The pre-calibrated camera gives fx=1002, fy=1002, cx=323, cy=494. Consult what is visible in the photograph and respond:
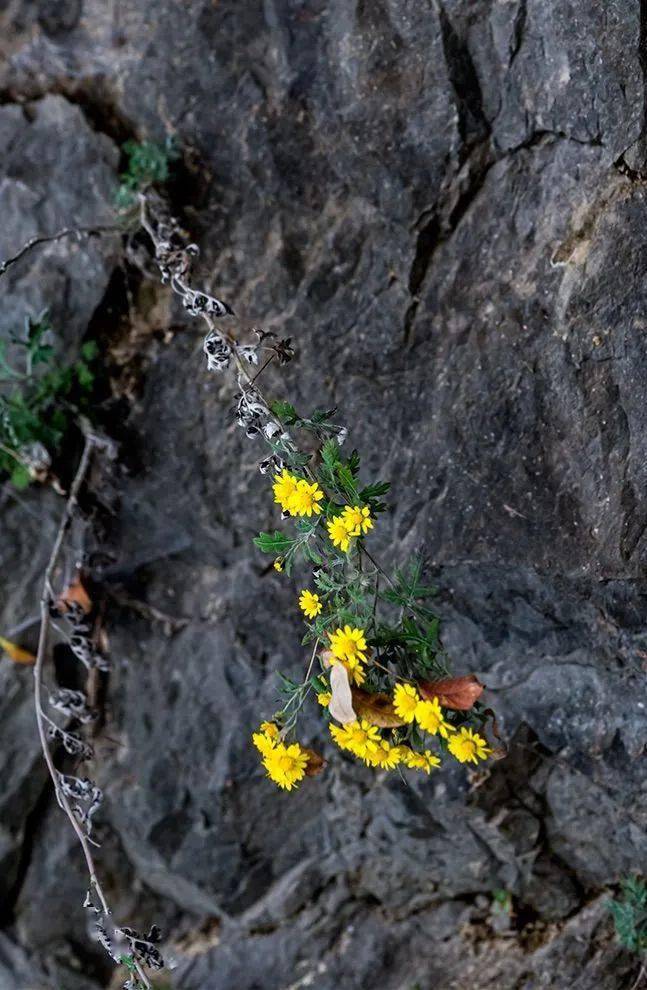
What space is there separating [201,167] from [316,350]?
75cm

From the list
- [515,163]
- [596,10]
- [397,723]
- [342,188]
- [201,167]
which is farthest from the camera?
[201,167]

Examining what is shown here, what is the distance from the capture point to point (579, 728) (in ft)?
9.82

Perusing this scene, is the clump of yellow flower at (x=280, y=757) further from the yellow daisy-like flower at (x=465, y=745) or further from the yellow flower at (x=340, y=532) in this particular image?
the yellow flower at (x=340, y=532)

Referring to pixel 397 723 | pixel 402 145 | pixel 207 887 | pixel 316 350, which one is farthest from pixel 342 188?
pixel 207 887

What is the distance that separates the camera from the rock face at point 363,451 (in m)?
2.71

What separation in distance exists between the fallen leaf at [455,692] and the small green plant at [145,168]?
1915mm

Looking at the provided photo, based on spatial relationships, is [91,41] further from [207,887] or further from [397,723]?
[207,887]

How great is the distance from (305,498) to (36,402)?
156 centimetres

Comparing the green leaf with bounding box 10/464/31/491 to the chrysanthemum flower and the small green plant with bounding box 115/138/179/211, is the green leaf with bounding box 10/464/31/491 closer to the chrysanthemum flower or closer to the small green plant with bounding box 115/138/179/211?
the small green plant with bounding box 115/138/179/211

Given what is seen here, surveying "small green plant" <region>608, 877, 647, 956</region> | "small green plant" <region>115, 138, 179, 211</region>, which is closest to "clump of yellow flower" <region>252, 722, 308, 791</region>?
"small green plant" <region>608, 877, 647, 956</region>

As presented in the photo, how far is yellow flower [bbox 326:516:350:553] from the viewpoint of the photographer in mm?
2283

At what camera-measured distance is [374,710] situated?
2311 millimetres

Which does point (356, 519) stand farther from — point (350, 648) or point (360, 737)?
point (360, 737)

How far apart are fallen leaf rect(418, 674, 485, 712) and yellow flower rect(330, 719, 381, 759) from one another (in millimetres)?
146
